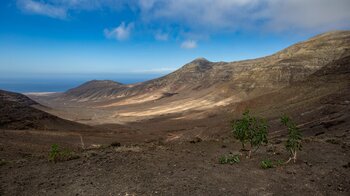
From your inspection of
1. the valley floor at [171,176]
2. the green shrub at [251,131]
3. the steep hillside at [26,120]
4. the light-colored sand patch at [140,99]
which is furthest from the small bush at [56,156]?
the light-colored sand patch at [140,99]

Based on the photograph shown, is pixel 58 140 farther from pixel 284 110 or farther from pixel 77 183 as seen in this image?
pixel 284 110

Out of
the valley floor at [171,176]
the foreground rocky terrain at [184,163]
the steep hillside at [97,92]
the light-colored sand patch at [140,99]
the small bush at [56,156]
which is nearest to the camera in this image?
the valley floor at [171,176]

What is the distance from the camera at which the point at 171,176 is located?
11.9 metres

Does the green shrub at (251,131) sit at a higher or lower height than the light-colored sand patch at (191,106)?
higher

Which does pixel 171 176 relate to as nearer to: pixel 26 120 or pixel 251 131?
pixel 251 131

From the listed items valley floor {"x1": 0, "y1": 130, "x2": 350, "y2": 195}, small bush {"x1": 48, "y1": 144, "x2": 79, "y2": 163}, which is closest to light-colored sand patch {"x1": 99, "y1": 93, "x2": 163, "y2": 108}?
small bush {"x1": 48, "y1": 144, "x2": 79, "y2": 163}

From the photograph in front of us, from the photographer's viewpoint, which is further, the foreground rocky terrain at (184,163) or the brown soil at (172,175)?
the foreground rocky terrain at (184,163)

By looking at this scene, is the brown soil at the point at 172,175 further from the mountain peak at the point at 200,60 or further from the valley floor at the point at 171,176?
the mountain peak at the point at 200,60

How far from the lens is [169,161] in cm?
1473

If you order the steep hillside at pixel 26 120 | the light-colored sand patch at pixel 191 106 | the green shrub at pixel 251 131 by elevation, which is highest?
the green shrub at pixel 251 131

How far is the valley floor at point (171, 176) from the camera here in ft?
34.2

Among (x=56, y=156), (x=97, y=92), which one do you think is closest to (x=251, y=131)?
(x=56, y=156)

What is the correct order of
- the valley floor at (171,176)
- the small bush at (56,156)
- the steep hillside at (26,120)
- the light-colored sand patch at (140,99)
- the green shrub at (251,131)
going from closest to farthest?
the valley floor at (171,176) < the small bush at (56,156) < the green shrub at (251,131) < the steep hillside at (26,120) < the light-colored sand patch at (140,99)

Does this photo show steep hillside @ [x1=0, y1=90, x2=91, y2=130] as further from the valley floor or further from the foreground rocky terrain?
the valley floor
